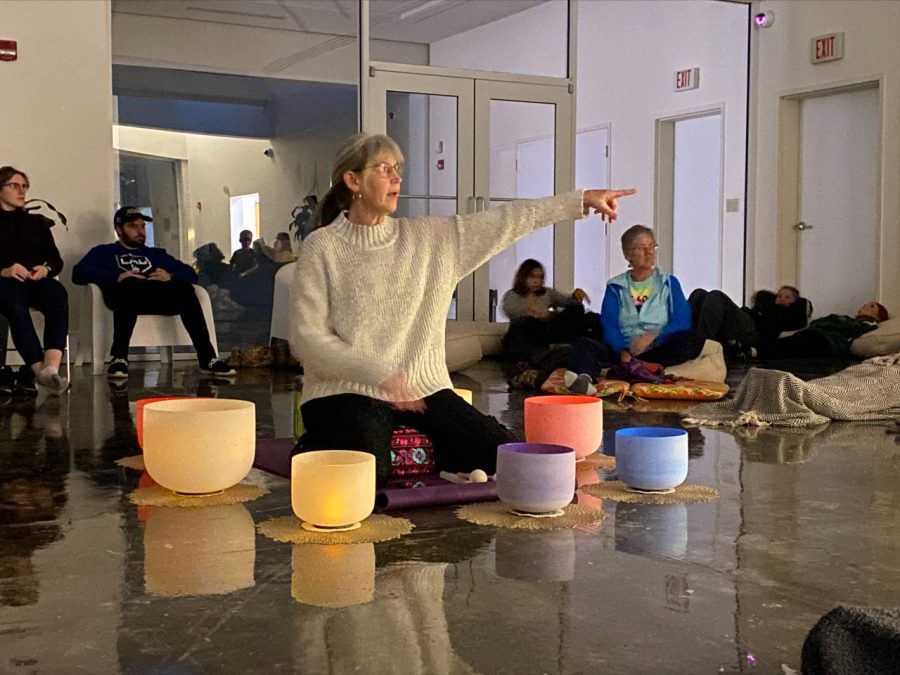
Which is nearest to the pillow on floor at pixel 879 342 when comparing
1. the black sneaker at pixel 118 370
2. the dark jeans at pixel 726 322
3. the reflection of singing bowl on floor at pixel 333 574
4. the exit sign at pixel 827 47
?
the dark jeans at pixel 726 322

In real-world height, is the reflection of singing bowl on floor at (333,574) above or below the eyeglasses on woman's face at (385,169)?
below

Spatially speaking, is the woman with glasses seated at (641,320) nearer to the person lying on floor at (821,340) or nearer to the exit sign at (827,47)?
the person lying on floor at (821,340)

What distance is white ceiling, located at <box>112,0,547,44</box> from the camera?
7.43m

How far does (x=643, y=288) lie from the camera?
16.8ft

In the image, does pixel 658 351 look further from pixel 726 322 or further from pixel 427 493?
pixel 427 493

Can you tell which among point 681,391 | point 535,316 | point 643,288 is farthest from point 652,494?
point 535,316

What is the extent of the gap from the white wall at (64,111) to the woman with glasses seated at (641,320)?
3.25 m

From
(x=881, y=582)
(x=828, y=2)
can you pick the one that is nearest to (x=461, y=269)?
(x=881, y=582)

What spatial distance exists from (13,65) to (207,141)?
4.31ft

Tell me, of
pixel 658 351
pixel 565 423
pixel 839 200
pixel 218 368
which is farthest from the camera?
pixel 839 200

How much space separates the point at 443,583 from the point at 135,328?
4785 mm

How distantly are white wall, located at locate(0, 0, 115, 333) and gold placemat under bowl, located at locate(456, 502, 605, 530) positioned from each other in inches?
186

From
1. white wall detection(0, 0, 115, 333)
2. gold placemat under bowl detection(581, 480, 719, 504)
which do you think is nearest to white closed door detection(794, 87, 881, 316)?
white wall detection(0, 0, 115, 333)

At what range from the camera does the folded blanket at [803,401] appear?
4059 mm
